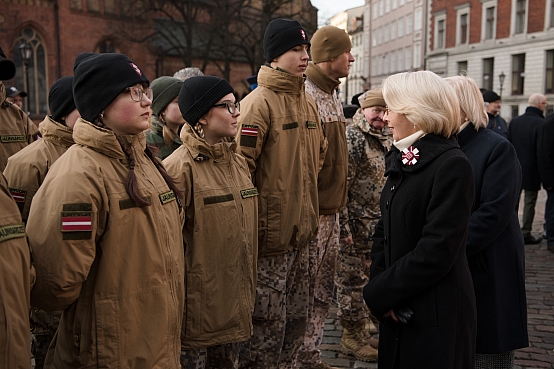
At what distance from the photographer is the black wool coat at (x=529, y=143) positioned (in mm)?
9273

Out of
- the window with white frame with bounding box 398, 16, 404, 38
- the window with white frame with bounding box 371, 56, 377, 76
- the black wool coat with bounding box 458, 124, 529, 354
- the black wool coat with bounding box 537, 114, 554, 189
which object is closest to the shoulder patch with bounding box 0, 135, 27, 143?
the black wool coat with bounding box 458, 124, 529, 354

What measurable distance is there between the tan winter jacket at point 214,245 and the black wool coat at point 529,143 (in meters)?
7.60

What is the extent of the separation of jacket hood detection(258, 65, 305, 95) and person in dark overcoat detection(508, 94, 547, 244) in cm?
685

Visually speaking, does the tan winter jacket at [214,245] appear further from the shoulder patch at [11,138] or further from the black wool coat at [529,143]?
the black wool coat at [529,143]

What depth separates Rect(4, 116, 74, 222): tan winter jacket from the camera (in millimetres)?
2921

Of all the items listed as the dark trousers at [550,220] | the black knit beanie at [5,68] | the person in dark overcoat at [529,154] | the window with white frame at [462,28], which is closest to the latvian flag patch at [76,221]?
the black knit beanie at [5,68]

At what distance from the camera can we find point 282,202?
3662 mm

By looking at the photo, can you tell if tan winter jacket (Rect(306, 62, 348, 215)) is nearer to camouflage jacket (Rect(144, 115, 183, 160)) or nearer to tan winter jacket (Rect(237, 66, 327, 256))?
tan winter jacket (Rect(237, 66, 327, 256))

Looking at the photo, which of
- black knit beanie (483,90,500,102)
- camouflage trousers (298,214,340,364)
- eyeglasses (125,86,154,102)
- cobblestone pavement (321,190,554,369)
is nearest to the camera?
eyeglasses (125,86,154,102)

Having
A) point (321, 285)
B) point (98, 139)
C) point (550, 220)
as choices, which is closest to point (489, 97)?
point (550, 220)

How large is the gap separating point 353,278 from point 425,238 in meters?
2.66

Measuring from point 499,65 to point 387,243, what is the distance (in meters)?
40.5

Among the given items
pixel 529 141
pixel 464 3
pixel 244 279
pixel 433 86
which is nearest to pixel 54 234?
pixel 244 279

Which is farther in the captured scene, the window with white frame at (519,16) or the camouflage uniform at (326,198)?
the window with white frame at (519,16)
